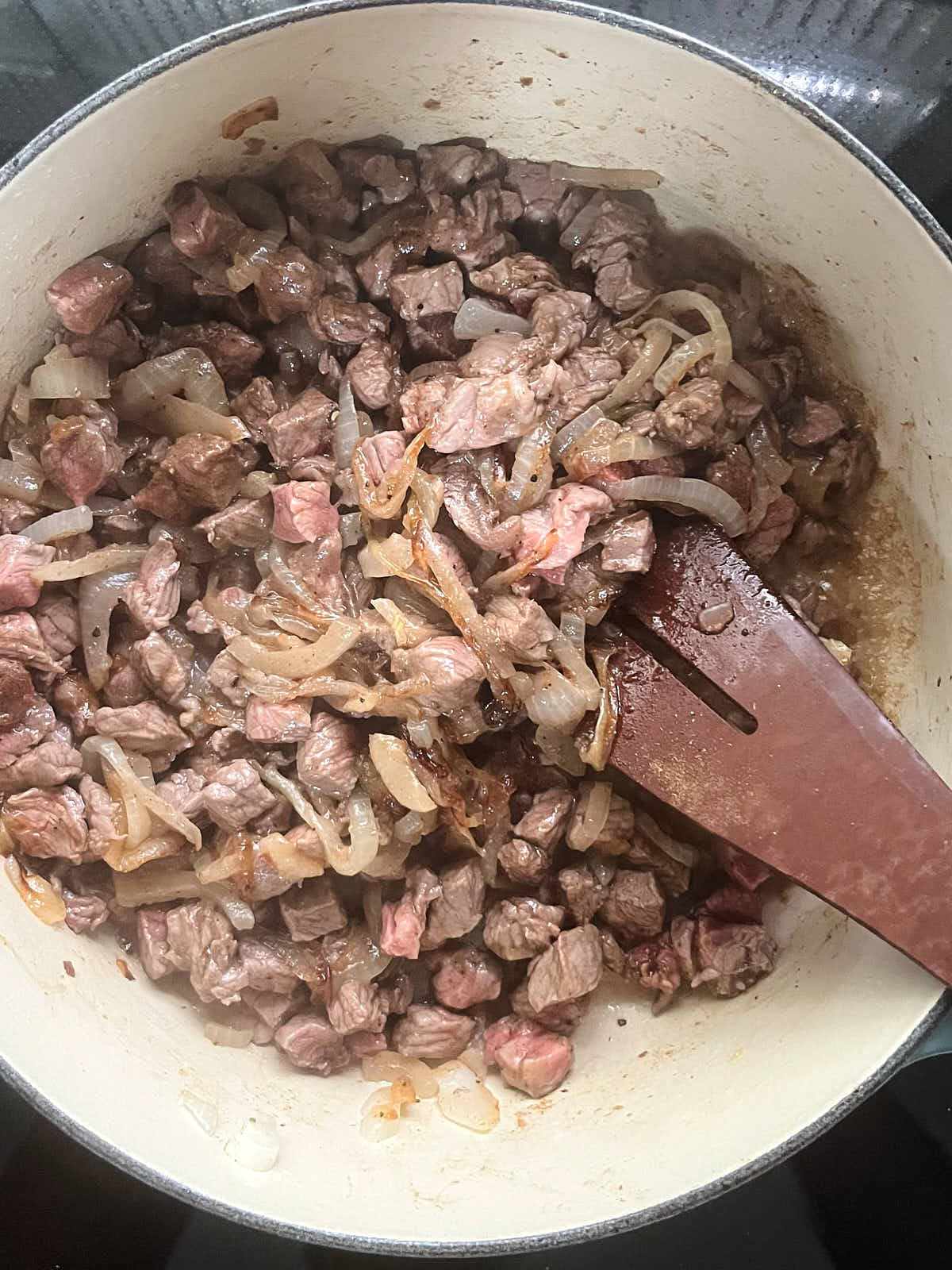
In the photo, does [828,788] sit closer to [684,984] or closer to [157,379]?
[684,984]

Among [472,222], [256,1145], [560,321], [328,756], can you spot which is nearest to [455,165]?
[472,222]

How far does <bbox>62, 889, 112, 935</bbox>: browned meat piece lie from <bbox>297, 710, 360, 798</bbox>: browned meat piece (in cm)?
44

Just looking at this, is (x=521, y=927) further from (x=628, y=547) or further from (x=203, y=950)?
(x=628, y=547)

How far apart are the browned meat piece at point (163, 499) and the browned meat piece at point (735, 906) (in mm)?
1283

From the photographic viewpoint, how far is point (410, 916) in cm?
202

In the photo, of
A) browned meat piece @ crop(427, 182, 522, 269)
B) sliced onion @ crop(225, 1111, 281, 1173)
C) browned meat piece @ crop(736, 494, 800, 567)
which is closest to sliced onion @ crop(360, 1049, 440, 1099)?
sliced onion @ crop(225, 1111, 281, 1173)

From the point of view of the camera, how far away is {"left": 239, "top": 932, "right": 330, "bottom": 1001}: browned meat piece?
2033 mm

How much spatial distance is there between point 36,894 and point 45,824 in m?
0.13

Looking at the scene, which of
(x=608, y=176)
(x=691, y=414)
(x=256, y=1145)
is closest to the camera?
(x=256, y=1145)

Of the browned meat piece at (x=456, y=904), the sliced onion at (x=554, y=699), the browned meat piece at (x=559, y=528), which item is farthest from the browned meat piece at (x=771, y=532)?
the browned meat piece at (x=456, y=904)

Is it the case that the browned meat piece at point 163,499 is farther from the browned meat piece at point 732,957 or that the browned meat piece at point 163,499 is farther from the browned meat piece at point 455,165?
the browned meat piece at point 732,957

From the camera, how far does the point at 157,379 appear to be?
200 centimetres

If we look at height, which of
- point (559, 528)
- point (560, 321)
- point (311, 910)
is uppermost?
point (560, 321)

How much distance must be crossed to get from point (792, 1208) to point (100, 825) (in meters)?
1.52
